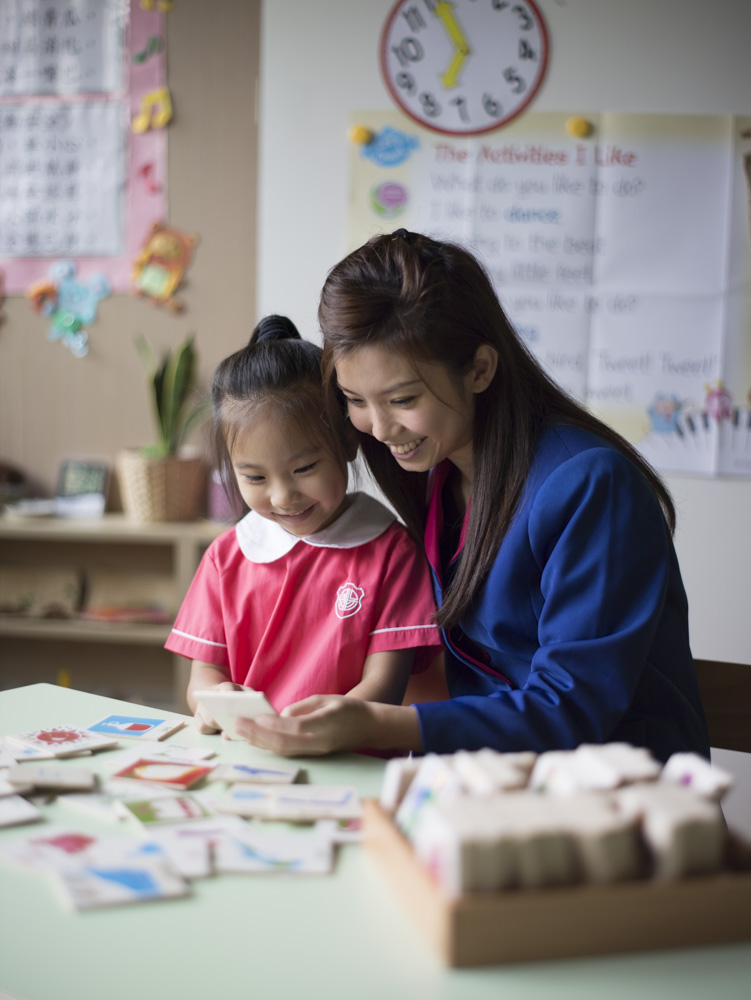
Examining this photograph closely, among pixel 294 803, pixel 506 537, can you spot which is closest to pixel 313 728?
pixel 294 803

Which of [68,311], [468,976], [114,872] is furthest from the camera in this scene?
[68,311]

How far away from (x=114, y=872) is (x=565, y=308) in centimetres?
232

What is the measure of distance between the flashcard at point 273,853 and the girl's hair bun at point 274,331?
0.82m

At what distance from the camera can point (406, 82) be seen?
2746 mm

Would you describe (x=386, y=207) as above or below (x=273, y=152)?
below

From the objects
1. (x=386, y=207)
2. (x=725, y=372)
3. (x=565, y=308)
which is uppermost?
(x=386, y=207)

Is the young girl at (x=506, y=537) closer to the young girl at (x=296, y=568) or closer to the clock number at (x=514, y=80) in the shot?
the young girl at (x=296, y=568)

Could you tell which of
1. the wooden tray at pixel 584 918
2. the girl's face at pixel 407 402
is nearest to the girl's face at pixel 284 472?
the girl's face at pixel 407 402

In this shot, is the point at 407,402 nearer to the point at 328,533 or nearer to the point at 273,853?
the point at 328,533

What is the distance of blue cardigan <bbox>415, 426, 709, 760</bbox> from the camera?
102cm

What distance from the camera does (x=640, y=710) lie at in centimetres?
117

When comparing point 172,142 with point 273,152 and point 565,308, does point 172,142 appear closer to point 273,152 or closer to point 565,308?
point 273,152

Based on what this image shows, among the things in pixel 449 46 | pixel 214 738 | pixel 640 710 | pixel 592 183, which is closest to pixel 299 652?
pixel 214 738

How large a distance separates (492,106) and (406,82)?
27 cm
